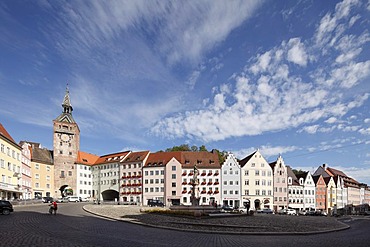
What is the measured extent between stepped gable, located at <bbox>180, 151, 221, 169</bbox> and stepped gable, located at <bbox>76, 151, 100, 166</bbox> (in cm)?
3450

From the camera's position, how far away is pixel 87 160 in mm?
106938

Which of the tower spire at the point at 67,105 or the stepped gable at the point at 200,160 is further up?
the tower spire at the point at 67,105

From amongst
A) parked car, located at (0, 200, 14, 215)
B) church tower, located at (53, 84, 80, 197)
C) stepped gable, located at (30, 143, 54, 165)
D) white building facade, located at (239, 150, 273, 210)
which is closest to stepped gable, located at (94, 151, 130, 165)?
church tower, located at (53, 84, 80, 197)

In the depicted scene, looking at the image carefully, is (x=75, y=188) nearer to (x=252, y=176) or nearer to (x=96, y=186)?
(x=96, y=186)

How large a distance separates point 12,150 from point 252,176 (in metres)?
56.9

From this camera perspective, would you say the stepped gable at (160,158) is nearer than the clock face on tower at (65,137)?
Yes

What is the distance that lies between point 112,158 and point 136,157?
12535mm

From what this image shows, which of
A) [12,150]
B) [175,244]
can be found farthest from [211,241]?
[12,150]

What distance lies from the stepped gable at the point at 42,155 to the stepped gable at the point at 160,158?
2916 cm

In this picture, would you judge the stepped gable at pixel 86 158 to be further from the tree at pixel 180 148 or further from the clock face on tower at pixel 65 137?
the tree at pixel 180 148

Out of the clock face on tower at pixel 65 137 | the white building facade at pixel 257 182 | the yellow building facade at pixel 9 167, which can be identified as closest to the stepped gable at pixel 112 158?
the clock face on tower at pixel 65 137

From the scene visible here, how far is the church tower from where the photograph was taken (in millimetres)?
96500

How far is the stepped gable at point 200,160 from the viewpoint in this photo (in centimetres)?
8733

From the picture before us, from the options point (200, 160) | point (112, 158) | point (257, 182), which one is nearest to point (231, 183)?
point (257, 182)
